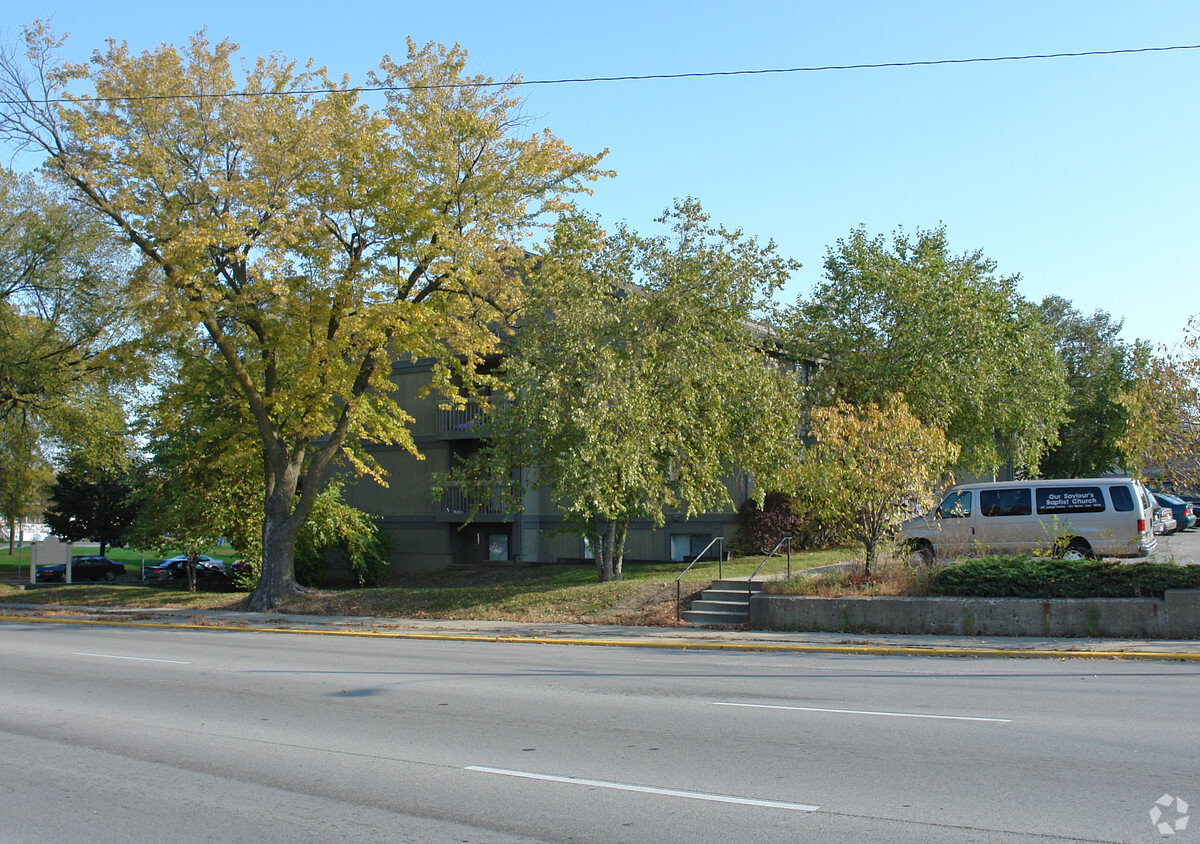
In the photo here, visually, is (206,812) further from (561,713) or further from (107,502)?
(107,502)

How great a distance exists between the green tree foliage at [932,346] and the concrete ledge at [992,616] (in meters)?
13.1

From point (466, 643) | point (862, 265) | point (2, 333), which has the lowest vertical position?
point (466, 643)

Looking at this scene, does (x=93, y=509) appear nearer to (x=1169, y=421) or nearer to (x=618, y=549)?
(x=618, y=549)

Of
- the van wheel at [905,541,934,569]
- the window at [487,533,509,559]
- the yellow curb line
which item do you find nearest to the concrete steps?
the yellow curb line

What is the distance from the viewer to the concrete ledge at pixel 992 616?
1494 centimetres

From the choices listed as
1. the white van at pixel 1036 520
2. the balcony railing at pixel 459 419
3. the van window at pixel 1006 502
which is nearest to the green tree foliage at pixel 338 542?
the balcony railing at pixel 459 419

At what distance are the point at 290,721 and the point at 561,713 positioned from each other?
8.72 feet

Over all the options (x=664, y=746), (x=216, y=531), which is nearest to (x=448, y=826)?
(x=664, y=746)

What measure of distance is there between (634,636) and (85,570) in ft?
144

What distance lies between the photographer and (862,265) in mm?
31906

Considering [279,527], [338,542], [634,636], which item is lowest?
[634,636]

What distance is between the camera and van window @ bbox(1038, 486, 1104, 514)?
20.3m

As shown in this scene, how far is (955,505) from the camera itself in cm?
2102

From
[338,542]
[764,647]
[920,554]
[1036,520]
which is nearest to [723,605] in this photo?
[764,647]
